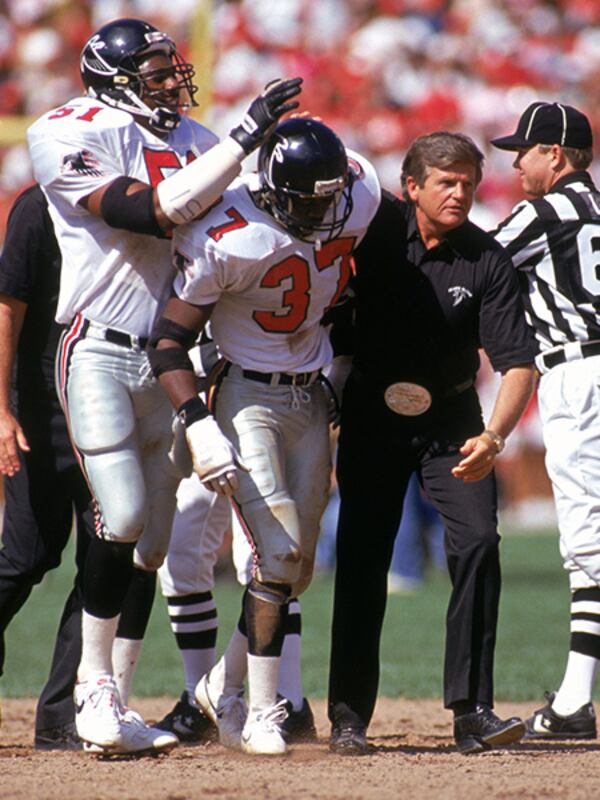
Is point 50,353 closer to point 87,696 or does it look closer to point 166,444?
point 166,444

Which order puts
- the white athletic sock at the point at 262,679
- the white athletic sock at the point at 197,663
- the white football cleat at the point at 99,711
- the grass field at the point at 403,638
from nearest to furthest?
the white football cleat at the point at 99,711 < the white athletic sock at the point at 262,679 < the white athletic sock at the point at 197,663 < the grass field at the point at 403,638

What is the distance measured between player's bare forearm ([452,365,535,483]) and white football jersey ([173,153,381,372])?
61 centimetres

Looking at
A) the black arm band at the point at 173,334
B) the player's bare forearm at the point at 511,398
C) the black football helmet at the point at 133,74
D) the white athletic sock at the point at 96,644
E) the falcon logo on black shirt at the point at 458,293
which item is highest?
the black football helmet at the point at 133,74

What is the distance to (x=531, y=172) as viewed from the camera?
5633mm

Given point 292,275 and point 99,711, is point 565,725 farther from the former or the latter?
point 292,275

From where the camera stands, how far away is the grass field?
7.51 m

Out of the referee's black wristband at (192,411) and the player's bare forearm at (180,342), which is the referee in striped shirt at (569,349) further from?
the referee's black wristband at (192,411)

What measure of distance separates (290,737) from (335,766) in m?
0.92

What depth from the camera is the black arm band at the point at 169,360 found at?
4629 millimetres

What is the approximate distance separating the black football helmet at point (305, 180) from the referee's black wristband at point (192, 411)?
25.1 inches

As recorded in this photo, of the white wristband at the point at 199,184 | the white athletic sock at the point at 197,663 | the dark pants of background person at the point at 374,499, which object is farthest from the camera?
the white athletic sock at the point at 197,663

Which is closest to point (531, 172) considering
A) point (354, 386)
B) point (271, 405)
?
point (354, 386)

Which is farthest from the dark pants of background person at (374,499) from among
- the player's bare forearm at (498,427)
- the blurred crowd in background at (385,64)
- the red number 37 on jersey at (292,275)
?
the blurred crowd in background at (385,64)

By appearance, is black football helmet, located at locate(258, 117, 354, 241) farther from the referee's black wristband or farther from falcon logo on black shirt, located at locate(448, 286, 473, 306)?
the referee's black wristband
